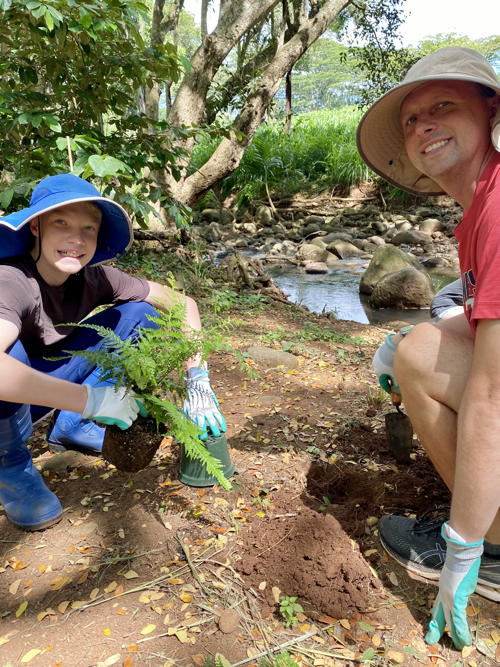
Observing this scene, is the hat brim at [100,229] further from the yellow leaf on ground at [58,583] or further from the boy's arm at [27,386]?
the yellow leaf on ground at [58,583]

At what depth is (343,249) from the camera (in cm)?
978

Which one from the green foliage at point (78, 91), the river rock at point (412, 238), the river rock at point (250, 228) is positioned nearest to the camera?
the green foliage at point (78, 91)

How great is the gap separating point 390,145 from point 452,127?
0.45 meters

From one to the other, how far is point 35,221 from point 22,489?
105cm

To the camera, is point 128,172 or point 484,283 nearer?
point 484,283

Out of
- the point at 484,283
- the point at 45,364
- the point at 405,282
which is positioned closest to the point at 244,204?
the point at 405,282

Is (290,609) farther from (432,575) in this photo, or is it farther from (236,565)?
(432,575)

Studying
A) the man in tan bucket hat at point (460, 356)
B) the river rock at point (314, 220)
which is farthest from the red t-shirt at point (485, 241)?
the river rock at point (314, 220)

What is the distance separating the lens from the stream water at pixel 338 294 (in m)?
6.20

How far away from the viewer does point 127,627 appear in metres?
1.45

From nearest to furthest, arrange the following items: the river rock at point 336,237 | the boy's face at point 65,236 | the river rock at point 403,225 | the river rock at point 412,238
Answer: the boy's face at point 65,236 < the river rock at point 412,238 < the river rock at point 336,237 < the river rock at point 403,225

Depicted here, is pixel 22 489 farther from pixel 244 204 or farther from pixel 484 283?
pixel 244 204

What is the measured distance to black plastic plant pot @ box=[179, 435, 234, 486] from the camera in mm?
2008

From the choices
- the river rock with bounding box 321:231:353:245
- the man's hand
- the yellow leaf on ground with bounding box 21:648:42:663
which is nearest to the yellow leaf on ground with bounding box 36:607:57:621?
the yellow leaf on ground with bounding box 21:648:42:663
